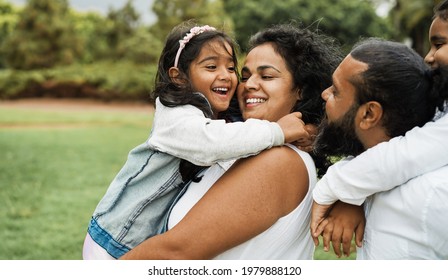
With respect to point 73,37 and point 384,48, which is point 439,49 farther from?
point 73,37

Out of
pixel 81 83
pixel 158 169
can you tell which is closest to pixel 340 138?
pixel 158 169

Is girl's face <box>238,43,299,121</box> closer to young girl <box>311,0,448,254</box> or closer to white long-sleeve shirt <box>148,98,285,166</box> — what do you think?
white long-sleeve shirt <box>148,98,285,166</box>

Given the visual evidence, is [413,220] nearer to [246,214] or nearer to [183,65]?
[246,214]

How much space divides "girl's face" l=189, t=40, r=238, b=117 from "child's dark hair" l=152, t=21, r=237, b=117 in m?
0.03

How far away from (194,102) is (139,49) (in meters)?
22.2

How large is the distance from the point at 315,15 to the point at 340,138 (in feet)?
83.3

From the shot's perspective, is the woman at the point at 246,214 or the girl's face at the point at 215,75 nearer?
the woman at the point at 246,214

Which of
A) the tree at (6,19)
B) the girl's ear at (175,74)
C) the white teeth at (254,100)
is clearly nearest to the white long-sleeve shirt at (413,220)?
the white teeth at (254,100)

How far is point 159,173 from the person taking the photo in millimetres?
2205

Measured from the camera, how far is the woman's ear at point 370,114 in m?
1.69

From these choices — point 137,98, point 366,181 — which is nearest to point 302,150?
point 366,181

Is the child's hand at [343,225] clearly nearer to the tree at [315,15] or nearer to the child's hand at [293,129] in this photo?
the child's hand at [293,129]

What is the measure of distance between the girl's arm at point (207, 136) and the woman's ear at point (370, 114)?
12.0 inches
